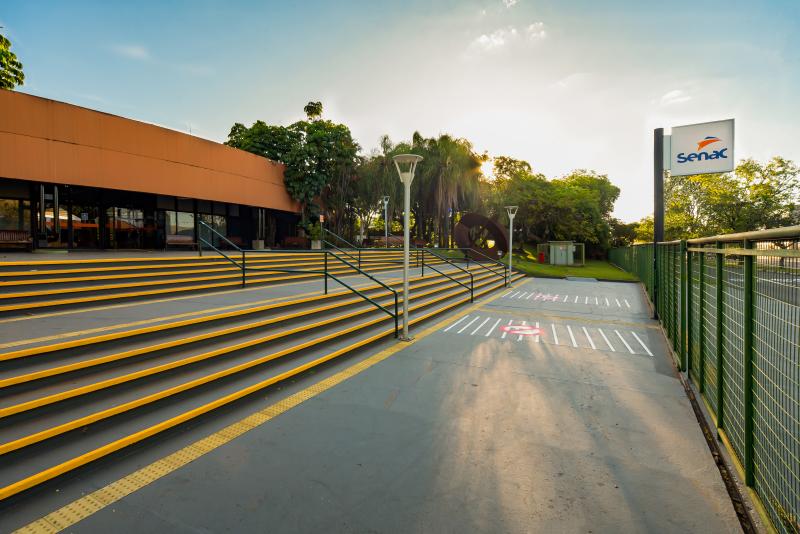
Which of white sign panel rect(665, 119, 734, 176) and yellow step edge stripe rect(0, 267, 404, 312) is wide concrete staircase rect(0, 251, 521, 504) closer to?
yellow step edge stripe rect(0, 267, 404, 312)

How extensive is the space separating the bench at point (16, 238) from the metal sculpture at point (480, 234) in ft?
67.7

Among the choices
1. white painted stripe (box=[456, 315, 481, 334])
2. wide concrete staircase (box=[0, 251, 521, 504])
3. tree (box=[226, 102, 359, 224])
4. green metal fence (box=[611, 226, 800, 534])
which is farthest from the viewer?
tree (box=[226, 102, 359, 224])

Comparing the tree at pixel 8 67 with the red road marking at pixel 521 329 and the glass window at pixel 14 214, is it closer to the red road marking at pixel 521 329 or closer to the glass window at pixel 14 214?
the glass window at pixel 14 214

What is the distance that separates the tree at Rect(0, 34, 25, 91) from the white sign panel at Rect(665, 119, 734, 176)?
25.1 m

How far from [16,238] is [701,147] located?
75.8 ft

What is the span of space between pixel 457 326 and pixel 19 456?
6.87 m

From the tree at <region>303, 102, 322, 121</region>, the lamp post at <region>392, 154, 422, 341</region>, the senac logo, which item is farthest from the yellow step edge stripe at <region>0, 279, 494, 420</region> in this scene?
the tree at <region>303, 102, 322, 121</region>

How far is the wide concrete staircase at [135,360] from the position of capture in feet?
9.59

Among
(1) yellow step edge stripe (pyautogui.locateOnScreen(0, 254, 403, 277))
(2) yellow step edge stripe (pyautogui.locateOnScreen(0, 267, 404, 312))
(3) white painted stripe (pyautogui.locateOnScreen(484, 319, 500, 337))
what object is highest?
(1) yellow step edge stripe (pyautogui.locateOnScreen(0, 254, 403, 277))

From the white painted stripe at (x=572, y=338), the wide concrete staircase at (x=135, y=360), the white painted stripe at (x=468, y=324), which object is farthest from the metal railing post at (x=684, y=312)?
the wide concrete staircase at (x=135, y=360)

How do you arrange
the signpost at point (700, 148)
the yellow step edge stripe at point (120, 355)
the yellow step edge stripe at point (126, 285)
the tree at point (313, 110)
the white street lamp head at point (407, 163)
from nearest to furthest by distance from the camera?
the yellow step edge stripe at point (120, 355)
the yellow step edge stripe at point (126, 285)
the white street lamp head at point (407, 163)
the signpost at point (700, 148)
the tree at point (313, 110)

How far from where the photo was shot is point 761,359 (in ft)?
7.75

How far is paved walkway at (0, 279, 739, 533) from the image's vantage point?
240 centimetres

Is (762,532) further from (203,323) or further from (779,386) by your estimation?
(203,323)
